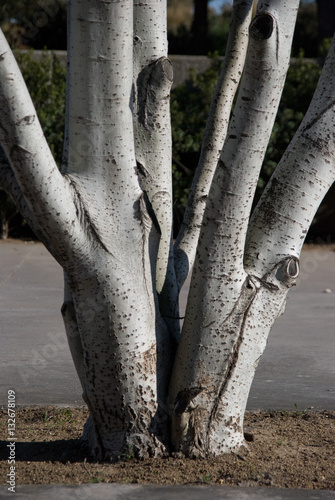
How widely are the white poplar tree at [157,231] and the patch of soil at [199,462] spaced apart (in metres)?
0.09

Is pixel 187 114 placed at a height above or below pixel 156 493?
above

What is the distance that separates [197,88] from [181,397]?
753 cm

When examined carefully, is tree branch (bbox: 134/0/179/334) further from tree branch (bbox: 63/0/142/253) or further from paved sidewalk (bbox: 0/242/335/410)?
paved sidewalk (bbox: 0/242/335/410)

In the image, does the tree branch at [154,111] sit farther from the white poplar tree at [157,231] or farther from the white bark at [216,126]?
the white bark at [216,126]

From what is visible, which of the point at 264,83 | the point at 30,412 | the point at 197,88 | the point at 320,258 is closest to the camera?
the point at 264,83

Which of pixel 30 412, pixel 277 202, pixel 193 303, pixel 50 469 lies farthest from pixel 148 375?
pixel 30 412

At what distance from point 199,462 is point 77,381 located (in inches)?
67.9

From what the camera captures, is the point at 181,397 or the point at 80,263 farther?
the point at 181,397

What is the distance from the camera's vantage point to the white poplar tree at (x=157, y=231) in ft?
8.85

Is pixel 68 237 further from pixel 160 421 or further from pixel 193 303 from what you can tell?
pixel 160 421

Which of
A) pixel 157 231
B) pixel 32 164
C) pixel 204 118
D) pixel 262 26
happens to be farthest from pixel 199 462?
pixel 204 118

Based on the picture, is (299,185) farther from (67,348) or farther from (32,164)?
(67,348)

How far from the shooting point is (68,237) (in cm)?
264

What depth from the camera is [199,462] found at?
3.02 metres
